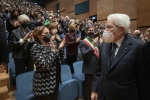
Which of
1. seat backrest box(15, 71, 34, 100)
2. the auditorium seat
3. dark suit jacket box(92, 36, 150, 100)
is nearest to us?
dark suit jacket box(92, 36, 150, 100)

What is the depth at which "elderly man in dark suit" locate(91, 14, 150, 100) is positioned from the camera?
1.05 meters

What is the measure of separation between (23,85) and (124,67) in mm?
910

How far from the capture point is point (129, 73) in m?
1.05

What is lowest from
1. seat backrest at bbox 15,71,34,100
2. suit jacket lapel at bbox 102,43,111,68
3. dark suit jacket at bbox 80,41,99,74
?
seat backrest at bbox 15,71,34,100

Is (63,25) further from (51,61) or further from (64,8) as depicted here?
(64,8)

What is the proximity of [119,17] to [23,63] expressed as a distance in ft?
4.08

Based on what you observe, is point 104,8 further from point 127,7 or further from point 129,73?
point 129,73

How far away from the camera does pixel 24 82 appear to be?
154 centimetres

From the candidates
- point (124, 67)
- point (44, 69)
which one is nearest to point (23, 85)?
point (44, 69)

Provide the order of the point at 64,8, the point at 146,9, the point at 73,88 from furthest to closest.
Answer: the point at 64,8
the point at 146,9
the point at 73,88

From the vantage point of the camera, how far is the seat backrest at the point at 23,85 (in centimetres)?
148

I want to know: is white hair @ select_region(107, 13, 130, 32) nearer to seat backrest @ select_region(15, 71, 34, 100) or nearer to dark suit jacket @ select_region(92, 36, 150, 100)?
dark suit jacket @ select_region(92, 36, 150, 100)

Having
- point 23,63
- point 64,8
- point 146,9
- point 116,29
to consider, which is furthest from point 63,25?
point 64,8

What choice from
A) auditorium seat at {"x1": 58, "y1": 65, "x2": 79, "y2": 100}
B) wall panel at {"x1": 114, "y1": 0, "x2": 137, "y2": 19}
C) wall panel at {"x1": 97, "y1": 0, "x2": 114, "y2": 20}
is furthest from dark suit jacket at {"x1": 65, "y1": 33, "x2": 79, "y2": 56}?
wall panel at {"x1": 97, "y1": 0, "x2": 114, "y2": 20}
